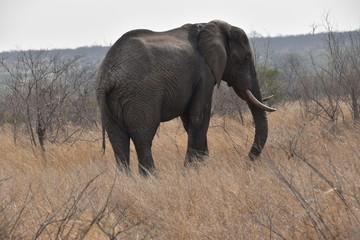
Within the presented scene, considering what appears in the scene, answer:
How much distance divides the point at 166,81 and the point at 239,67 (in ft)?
4.90

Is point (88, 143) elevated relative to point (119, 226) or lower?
lower

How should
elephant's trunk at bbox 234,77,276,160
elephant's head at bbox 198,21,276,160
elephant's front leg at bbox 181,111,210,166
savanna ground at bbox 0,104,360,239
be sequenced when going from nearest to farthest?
1. savanna ground at bbox 0,104,360,239
2. elephant's front leg at bbox 181,111,210,166
3. elephant's head at bbox 198,21,276,160
4. elephant's trunk at bbox 234,77,276,160

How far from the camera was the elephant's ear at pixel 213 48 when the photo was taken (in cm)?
625

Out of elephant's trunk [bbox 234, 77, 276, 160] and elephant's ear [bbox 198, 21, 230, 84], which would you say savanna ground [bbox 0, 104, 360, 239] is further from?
elephant's ear [bbox 198, 21, 230, 84]

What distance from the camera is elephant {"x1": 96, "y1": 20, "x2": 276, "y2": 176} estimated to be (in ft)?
17.9

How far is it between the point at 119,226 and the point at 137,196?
0.56 m

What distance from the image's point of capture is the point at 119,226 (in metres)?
3.56

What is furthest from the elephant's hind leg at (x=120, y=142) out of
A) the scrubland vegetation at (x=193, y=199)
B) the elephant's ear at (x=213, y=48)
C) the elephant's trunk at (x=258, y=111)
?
the elephant's trunk at (x=258, y=111)

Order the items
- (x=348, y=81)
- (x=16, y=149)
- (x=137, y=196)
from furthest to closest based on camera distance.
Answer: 1. (x=348, y=81)
2. (x=16, y=149)
3. (x=137, y=196)

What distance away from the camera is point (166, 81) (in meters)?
5.66

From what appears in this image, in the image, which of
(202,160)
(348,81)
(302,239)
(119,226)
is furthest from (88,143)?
(302,239)

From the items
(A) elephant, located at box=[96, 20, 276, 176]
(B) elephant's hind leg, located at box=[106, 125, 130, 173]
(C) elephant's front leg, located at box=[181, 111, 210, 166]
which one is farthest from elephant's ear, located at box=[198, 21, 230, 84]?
(B) elephant's hind leg, located at box=[106, 125, 130, 173]

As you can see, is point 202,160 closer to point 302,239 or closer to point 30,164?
point 30,164

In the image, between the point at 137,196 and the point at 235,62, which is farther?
the point at 235,62
